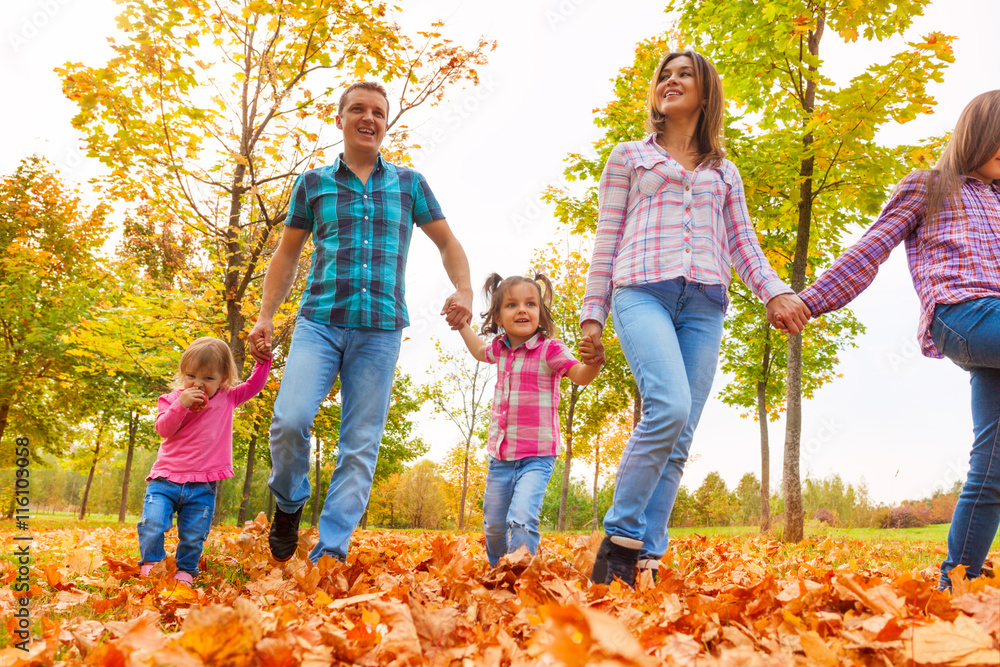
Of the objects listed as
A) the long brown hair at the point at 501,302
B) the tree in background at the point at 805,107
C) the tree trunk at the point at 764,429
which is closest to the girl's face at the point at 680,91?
the long brown hair at the point at 501,302

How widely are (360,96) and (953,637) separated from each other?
3.50 m

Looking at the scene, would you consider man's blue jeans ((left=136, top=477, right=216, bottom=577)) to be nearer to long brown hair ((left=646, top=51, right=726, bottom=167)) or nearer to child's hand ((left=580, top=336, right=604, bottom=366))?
child's hand ((left=580, top=336, right=604, bottom=366))

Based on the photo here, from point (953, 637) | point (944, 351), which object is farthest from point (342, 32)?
point (953, 637)

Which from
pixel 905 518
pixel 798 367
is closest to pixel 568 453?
pixel 905 518

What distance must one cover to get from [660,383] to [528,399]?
4.17ft

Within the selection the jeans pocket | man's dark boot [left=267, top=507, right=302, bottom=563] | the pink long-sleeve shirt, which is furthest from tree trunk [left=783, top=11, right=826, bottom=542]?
the pink long-sleeve shirt

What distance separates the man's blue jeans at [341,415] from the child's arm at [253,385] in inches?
20.0

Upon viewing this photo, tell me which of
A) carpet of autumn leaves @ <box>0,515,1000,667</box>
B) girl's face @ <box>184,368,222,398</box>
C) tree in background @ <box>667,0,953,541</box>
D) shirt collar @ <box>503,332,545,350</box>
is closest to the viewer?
carpet of autumn leaves @ <box>0,515,1000,667</box>

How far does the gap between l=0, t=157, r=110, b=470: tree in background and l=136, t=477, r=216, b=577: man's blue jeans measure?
39.7 ft

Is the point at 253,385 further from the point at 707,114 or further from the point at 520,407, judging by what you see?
the point at 707,114

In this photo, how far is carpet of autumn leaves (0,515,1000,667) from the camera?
145 centimetres

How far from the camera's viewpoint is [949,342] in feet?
8.83

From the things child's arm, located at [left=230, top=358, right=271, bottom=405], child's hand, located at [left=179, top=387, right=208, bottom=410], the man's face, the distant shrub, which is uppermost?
the man's face

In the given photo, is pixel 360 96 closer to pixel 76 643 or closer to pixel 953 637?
pixel 76 643
